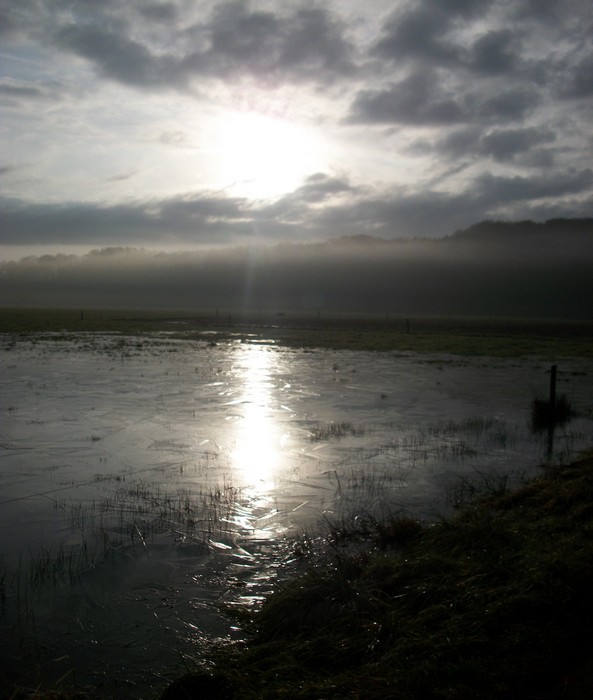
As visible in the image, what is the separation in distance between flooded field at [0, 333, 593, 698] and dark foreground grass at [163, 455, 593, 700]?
2.40 feet

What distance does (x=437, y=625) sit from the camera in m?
5.67

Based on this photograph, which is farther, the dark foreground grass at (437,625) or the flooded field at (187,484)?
the flooded field at (187,484)

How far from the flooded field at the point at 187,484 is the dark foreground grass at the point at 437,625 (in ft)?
2.40

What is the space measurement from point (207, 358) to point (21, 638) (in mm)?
32254

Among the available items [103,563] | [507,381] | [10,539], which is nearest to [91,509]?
[10,539]

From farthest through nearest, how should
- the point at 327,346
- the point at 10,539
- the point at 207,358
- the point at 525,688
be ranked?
the point at 327,346 < the point at 207,358 < the point at 10,539 < the point at 525,688

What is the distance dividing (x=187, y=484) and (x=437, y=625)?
6.37m

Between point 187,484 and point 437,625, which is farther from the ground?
point 437,625

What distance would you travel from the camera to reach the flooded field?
6.16m

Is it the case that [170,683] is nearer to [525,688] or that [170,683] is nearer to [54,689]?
[54,689]

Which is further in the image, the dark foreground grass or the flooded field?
the flooded field

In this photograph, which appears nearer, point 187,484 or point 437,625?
point 437,625

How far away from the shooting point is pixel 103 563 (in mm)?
7699

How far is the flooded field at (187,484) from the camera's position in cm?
616
